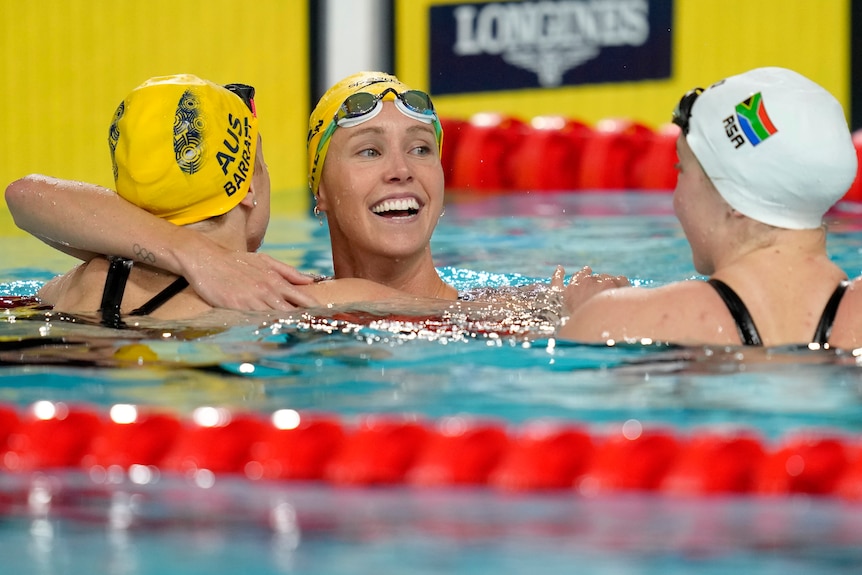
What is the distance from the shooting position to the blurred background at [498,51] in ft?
33.1

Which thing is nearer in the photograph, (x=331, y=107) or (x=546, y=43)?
(x=331, y=107)

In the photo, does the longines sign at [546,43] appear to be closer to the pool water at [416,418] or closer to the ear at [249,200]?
the pool water at [416,418]

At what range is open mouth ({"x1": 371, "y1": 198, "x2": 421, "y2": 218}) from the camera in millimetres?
4391

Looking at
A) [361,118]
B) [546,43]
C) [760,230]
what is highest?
[546,43]

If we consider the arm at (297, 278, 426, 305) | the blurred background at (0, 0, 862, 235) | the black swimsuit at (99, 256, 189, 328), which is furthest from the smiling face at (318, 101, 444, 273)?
the blurred background at (0, 0, 862, 235)

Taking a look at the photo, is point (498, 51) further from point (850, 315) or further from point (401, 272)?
point (850, 315)

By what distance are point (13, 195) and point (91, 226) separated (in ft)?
1.51

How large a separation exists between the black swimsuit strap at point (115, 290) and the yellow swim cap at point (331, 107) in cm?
88

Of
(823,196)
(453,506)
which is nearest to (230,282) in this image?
(453,506)

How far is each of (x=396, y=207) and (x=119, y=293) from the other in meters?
0.97

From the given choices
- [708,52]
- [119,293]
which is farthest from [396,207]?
[708,52]

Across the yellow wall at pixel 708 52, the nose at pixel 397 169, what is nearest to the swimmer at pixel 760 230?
the nose at pixel 397 169

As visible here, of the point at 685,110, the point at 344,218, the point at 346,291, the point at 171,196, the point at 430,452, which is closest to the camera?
the point at 430,452

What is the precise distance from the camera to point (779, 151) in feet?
10.9
